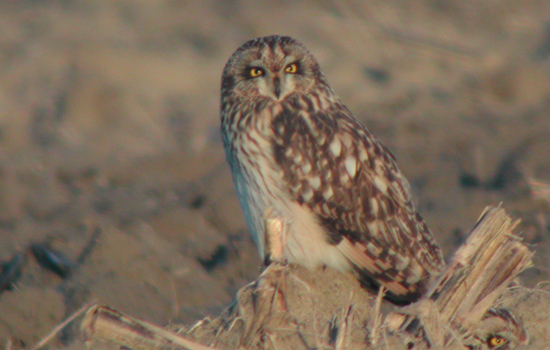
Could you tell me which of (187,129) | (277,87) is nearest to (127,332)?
(277,87)

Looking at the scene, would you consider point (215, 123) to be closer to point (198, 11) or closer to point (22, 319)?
point (198, 11)

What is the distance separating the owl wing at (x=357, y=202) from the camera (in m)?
3.81

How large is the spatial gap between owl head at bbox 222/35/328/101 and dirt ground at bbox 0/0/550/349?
1236 millimetres

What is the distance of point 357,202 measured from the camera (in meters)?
3.86

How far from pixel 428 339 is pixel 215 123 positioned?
6723 mm

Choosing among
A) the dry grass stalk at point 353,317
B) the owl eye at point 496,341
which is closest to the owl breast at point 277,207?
the dry grass stalk at point 353,317

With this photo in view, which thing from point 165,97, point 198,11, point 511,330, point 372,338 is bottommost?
point 511,330

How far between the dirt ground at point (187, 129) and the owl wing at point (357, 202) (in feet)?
2.50

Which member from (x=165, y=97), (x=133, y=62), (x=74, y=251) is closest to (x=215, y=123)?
(x=165, y=97)

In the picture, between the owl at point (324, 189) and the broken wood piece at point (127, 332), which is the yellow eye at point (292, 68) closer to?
the owl at point (324, 189)

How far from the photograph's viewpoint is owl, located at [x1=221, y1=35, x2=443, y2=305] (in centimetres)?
378

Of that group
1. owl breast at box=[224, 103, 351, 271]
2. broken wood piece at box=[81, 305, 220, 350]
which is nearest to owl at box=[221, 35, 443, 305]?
owl breast at box=[224, 103, 351, 271]

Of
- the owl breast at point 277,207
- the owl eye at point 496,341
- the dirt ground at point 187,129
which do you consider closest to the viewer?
the owl eye at point 496,341

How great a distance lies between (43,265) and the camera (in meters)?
4.91
